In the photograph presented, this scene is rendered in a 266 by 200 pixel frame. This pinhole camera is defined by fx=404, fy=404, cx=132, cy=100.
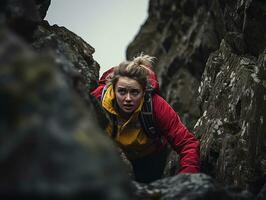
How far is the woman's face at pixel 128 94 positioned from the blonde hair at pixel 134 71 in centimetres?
13

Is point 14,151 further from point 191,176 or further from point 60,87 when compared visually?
point 191,176

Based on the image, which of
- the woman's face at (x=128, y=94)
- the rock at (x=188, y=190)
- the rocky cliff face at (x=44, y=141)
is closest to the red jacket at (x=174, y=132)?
the woman's face at (x=128, y=94)

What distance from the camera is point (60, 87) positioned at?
3916 mm

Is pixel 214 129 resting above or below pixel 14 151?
above

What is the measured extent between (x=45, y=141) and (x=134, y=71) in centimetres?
834

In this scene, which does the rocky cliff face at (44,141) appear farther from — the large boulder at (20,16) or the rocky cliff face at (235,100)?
the rocky cliff face at (235,100)

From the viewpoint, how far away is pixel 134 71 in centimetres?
1174

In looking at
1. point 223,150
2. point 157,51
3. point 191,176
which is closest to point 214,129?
point 223,150

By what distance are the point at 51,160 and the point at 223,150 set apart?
27.5 feet

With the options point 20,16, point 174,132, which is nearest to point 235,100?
point 174,132

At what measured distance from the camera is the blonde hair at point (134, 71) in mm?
11758

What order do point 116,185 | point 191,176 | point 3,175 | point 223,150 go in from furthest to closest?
point 223,150 < point 191,176 < point 116,185 < point 3,175

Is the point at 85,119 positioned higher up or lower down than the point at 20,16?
lower down

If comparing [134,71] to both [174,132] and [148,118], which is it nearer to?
[148,118]
